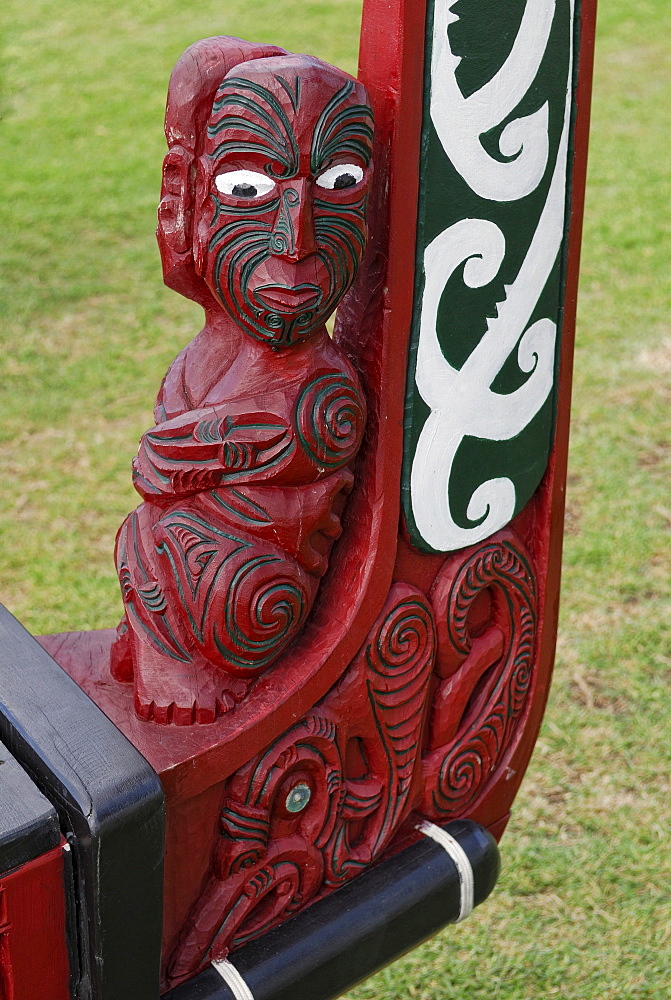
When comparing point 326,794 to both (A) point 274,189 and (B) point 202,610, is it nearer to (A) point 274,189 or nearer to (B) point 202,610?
(B) point 202,610

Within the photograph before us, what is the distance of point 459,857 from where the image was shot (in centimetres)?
127

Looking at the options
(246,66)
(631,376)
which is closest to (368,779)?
(246,66)

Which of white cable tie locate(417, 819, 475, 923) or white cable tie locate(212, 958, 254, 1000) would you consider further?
white cable tie locate(417, 819, 475, 923)

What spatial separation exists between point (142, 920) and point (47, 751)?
0.56 feet

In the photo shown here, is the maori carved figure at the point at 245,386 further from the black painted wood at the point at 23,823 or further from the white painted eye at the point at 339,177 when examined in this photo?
the black painted wood at the point at 23,823

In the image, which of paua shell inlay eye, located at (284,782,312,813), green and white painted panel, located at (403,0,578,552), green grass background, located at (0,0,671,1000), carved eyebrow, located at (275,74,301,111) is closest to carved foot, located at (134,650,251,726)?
paua shell inlay eye, located at (284,782,312,813)

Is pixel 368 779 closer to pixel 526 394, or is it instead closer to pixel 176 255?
pixel 526 394

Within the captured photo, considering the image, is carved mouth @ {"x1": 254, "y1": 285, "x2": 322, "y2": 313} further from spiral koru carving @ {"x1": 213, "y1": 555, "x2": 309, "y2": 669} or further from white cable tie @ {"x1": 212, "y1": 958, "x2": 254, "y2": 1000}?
white cable tie @ {"x1": 212, "y1": 958, "x2": 254, "y2": 1000}

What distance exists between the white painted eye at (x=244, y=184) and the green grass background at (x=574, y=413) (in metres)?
1.22

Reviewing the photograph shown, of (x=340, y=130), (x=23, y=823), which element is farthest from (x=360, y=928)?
(x=340, y=130)

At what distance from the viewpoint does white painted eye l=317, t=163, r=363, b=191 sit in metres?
0.99

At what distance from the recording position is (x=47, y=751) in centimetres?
98

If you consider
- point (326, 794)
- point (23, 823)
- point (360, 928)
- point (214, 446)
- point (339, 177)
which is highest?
point (339, 177)

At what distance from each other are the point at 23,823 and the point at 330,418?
1.34 feet
